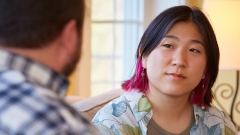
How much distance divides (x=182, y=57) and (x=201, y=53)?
99 mm

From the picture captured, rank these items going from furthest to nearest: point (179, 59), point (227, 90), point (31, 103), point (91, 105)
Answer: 1. point (227, 90)
2. point (91, 105)
3. point (179, 59)
4. point (31, 103)

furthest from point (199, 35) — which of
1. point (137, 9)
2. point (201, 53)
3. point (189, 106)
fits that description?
point (137, 9)

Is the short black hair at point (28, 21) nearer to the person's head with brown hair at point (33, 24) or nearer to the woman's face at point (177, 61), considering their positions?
the person's head with brown hair at point (33, 24)

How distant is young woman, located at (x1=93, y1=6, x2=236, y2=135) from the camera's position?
1592mm

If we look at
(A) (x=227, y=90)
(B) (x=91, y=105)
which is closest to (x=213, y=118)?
(B) (x=91, y=105)

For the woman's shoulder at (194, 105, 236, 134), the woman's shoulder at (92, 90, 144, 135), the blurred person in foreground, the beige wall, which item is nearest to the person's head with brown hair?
the blurred person in foreground

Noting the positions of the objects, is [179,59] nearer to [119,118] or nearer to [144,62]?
[144,62]

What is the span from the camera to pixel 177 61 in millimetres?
1578

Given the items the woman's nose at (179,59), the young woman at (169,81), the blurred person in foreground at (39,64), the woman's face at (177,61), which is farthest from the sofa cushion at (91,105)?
the blurred person in foreground at (39,64)

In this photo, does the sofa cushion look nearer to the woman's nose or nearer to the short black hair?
the woman's nose

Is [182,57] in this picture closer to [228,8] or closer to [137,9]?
[228,8]

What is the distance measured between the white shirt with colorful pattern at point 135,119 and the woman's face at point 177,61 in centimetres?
8

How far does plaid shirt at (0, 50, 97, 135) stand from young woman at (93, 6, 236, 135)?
85 centimetres

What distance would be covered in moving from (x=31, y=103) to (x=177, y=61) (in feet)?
3.21
